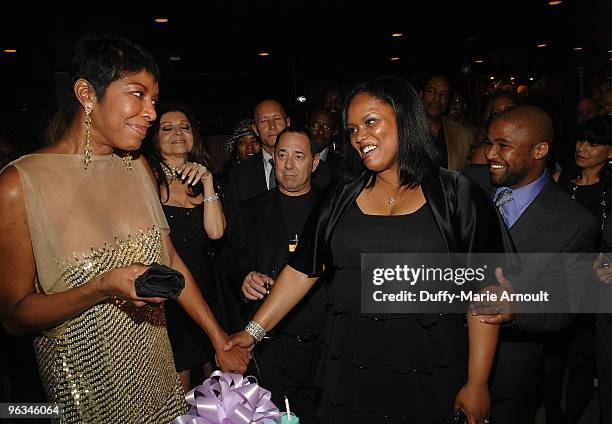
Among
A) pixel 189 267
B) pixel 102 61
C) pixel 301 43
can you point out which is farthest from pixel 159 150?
pixel 301 43

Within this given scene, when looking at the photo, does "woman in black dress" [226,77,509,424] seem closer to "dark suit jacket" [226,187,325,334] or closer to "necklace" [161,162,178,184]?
"dark suit jacket" [226,187,325,334]

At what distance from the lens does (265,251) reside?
122 inches

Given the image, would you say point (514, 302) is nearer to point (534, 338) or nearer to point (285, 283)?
point (534, 338)

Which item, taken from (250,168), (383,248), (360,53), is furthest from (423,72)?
(383,248)

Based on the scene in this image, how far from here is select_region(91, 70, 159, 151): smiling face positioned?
175 cm

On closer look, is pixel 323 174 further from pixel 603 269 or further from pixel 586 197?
pixel 603 269

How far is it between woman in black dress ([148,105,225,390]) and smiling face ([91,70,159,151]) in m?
1.47

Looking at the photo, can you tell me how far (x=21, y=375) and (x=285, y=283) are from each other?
2665mm

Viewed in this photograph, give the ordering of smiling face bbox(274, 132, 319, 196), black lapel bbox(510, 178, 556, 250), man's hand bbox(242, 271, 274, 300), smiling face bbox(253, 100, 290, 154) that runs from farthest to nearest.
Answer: smiling face bbox(253, 100, 290, 154), smiling face bbox(274, 132, 319, 196), man's hand bbox(242, 271, 274, 300), black lapel bbox(510, 178, 556, 250)

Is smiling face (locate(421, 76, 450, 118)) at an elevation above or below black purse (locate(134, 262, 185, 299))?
above

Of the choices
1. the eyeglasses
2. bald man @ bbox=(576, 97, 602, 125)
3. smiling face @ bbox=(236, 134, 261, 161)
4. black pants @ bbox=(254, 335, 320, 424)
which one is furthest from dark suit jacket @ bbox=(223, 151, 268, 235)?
bald man @ bbox=(576, 97, 602, 125)

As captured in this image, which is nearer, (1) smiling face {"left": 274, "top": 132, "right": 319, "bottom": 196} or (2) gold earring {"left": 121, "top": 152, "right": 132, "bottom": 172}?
(2) gold earring {"left": 121, "top": 152, "right": 132, "bottom": 172}

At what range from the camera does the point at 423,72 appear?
10375mm

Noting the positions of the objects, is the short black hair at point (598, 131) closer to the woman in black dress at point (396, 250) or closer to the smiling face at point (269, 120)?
the woman in black dress at point (396, 250)
